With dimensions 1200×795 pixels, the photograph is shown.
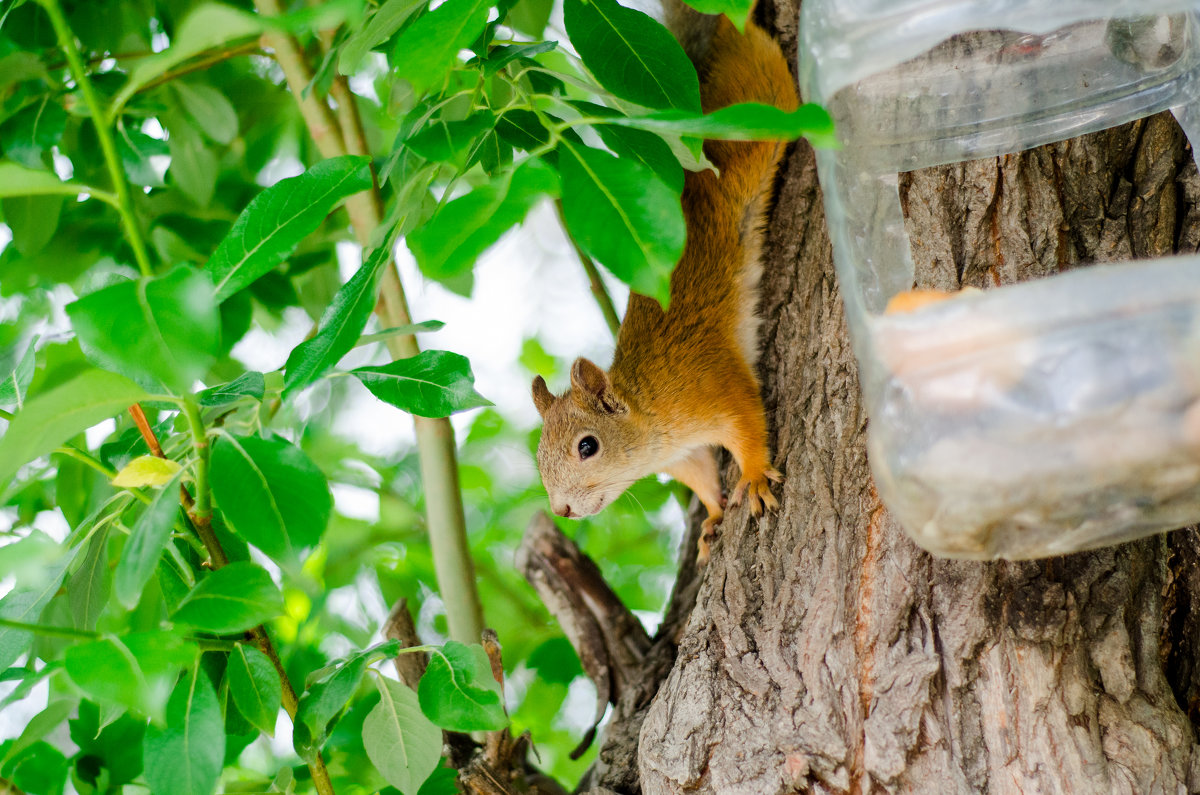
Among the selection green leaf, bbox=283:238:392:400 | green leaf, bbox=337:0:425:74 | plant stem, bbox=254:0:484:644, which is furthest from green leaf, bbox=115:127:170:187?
green leaf, bbox=283:238:392:400

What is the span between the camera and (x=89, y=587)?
0.95 meters

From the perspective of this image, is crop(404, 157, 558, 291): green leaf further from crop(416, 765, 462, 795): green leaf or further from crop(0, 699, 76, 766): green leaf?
crop(0, 699, 76, 766): green leaf

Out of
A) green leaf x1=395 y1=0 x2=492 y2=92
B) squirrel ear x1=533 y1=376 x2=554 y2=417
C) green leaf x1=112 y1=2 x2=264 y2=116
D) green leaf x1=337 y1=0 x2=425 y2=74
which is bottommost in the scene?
green leaf x1=112 y1=2 x2=264 y2=116

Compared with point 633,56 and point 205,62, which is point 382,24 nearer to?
point 633,56

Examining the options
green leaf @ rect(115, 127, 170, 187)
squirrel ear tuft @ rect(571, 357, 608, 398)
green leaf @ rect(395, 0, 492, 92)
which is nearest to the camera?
green leaf @ rect(395, 0, 492, 92)

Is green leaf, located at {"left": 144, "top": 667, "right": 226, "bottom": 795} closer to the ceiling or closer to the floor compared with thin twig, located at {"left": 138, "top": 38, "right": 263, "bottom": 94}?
closer to the floor

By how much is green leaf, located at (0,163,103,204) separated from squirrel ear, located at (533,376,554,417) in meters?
1.13

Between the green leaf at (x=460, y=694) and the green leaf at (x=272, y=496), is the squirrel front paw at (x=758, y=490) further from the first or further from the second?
the green leaf at (x=272, y=496)

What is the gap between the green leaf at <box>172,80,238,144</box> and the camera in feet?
4.73

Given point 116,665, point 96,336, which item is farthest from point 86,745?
point 96,336

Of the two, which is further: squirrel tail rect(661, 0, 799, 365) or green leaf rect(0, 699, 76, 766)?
squirrel tail rect(661, 0, 799, 365)

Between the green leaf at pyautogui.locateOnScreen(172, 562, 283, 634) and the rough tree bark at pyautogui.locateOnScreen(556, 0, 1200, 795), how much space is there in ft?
1.65

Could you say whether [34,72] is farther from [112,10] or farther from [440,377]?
[440,377]

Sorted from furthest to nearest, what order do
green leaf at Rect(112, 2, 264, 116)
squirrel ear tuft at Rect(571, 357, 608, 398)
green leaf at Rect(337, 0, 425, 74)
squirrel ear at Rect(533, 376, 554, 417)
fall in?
squirrel ear at Rect(533, 376, 554, 417)
squirrel ear tuft at Rect(571, 357, 608, 398)
green leaf at Rect(337, 0, 425, 74)
green leaf at Rect(112, 2, 264, 116)
